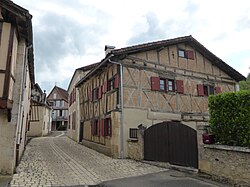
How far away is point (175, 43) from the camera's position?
45.9ft

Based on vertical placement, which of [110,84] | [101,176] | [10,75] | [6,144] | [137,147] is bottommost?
[101,176]

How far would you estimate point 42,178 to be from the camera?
21.6ft

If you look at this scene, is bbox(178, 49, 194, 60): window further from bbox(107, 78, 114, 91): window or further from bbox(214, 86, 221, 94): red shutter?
bbox(107, 78, 114, 91): window

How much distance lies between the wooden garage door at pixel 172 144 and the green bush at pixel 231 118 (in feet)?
A: 3.89

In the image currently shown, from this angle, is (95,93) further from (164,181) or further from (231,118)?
(231,118)

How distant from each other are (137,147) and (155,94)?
3530mm

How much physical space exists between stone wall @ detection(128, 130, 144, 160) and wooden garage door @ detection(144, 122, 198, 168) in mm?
194

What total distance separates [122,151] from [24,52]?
6343 mm

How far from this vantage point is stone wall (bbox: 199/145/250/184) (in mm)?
5539

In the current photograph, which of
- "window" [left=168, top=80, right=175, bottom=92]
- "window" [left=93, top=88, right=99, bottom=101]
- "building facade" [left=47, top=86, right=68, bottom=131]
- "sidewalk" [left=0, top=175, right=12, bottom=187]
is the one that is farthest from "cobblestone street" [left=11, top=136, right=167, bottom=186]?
"building facade" [left=47, top=86, right=68, bottom=131]

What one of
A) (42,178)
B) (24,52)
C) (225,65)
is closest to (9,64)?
(24,52)

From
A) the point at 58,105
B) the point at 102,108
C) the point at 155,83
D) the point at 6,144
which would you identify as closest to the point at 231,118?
the point at 155,83

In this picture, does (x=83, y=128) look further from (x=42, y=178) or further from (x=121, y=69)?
(x=42, y=178)

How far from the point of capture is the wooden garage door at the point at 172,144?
795 cm
